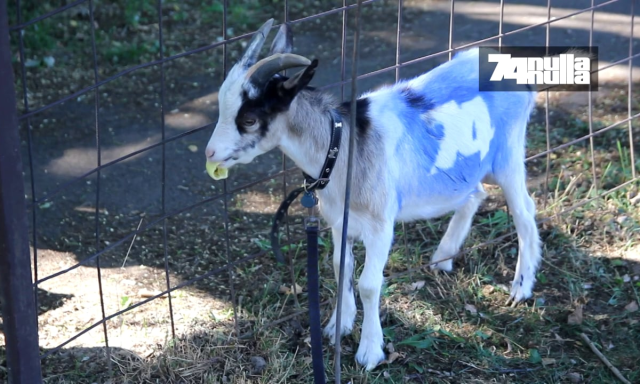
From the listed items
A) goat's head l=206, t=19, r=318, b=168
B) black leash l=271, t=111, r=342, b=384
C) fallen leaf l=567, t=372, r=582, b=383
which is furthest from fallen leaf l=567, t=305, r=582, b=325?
goat's head l=206, t=19, r=318, b=168

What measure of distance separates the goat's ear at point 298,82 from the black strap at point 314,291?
49 centimetres

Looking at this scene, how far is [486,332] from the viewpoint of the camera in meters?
4.07

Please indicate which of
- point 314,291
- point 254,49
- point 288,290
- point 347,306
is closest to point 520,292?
point 347,306

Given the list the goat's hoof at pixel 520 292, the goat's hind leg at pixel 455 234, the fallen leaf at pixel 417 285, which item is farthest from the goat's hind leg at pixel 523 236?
the fallen leaf at pixel 417 285

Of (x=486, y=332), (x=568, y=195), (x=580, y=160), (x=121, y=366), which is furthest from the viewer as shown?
(x=580, y=160)

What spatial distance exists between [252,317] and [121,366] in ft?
2.24

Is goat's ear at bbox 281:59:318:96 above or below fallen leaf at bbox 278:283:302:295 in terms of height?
above

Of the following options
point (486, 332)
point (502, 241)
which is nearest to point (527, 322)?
point (486, 332)

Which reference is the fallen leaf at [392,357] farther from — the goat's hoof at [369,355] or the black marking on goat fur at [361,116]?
the black marking on goat fur at [361,116]

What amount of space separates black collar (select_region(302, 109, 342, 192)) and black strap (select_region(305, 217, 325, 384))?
1.14 feet

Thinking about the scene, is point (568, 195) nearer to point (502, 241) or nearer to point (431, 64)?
point (502, 241)

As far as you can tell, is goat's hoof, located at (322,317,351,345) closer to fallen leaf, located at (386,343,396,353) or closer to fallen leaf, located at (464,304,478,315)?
fallen leaf, located at (386,343,396,353)

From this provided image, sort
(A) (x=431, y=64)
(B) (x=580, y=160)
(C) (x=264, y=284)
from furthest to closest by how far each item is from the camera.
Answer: (A) (x=431, y=64), (B) (x=580, y=160), (C) (x=264, y=284)

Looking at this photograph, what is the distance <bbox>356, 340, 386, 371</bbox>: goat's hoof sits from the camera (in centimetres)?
382
